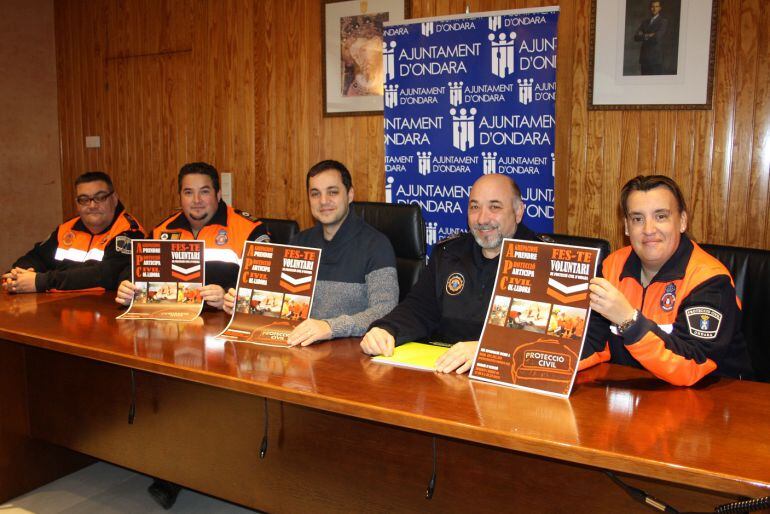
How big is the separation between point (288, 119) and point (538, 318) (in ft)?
9.84

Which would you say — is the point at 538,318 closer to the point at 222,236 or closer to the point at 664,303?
the point at 664,303

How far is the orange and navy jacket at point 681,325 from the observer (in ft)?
5.23

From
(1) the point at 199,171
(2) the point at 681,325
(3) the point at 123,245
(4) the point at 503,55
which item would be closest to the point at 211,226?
(1) the point at 199,171

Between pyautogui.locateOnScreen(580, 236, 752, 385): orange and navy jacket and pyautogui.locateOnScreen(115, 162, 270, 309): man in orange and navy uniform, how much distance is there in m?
1.54

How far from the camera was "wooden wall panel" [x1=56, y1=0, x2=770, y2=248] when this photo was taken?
3.01 meters

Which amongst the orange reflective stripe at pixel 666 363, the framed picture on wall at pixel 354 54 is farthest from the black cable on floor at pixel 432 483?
the framed picture on wall at pixel 354 54

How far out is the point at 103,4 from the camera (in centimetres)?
500

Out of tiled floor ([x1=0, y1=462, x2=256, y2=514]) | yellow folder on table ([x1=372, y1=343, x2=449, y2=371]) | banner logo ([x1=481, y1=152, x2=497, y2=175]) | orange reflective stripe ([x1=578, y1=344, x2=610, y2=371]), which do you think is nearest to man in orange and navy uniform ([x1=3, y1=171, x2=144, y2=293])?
tiled floor ([x1=0, y1=462, x2=256, y2=514])

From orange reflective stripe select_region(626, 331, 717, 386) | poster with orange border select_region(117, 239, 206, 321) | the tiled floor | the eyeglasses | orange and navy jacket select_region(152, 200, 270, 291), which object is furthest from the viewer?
the eyeglasses

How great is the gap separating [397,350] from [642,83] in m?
1.99

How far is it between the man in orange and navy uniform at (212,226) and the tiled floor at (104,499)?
2.90 feet

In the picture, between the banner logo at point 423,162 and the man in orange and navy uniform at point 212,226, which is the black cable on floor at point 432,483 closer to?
the man in orange and navy uniform at point 212,226

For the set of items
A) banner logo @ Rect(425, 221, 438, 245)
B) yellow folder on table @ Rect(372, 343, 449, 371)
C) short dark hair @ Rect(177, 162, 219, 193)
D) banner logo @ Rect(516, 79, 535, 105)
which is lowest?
yellow folder on table @ Rect(372, 343, 449, 371)

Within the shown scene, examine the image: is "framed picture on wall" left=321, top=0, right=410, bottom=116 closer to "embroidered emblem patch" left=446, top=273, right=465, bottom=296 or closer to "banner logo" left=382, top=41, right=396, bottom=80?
"banner logo" left=382, top=41, right=396, bottom=80
